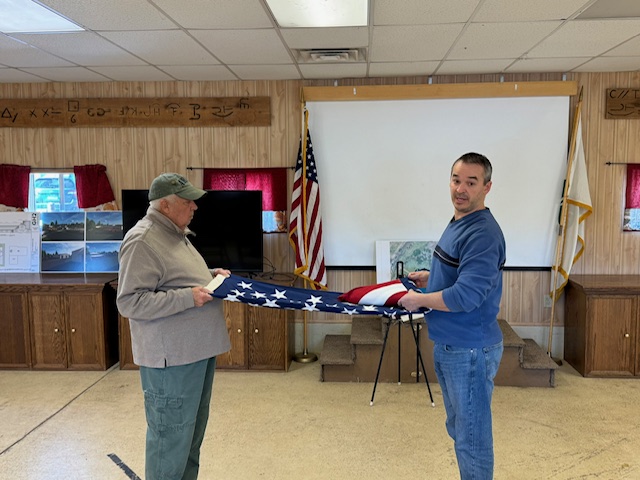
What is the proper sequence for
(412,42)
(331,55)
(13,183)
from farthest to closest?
1. (13,183)
2. (331,55)
3. (412,42)

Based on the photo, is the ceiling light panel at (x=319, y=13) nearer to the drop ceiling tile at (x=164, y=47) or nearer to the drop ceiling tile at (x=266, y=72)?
the drop ceiling tile at (x=164, y=47)

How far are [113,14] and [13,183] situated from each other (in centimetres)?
275

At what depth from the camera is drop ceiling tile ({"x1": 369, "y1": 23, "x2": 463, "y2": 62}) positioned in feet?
10.8

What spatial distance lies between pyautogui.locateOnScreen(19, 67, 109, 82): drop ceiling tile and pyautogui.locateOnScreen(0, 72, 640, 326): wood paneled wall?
0.48ft

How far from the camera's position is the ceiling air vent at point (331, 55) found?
12.5ft

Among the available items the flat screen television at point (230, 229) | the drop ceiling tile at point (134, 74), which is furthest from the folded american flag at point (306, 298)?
the drop ceiling tile at point (134, 74)

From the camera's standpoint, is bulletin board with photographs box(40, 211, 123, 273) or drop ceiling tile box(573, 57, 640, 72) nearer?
drop ceiling tile box(573, 57, 640, 72)

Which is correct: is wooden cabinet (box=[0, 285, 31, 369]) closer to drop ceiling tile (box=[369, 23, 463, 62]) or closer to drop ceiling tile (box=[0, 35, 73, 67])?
drop ceiling tile (box=[0, 35, 73, 67])

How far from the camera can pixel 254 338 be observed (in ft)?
14.5

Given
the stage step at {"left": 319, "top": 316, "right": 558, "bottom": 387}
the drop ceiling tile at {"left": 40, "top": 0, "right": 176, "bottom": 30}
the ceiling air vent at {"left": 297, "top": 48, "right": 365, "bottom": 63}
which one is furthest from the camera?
the stage step at {"left": 319, "top": 316, "right": 558, "bottom": 387}

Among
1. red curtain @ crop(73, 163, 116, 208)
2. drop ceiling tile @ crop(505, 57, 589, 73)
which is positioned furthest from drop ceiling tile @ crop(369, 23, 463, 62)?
red curtain @ crop(73, 163, 116, 208)

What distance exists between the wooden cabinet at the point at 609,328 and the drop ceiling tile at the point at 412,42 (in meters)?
2.27

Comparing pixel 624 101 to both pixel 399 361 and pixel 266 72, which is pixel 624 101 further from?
pixel 266 72

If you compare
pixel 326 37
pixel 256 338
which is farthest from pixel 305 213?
pixel 326 37
